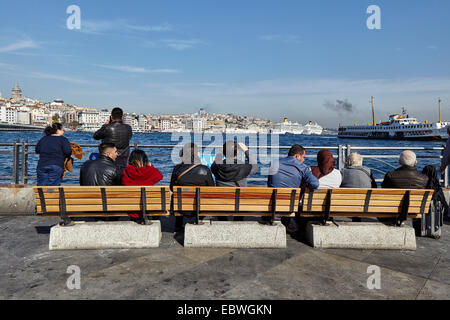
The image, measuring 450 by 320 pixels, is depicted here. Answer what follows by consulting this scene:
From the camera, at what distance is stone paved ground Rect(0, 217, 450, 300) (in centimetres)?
321

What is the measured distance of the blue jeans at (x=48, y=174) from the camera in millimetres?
5734

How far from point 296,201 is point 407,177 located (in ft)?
5.71

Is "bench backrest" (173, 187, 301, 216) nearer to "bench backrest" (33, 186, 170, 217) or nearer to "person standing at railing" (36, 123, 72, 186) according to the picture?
"bench backrest" (33, 186, 170, 217)

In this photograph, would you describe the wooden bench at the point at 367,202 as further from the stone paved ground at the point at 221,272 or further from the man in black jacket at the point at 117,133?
the man in black jacket at the point at 117,133

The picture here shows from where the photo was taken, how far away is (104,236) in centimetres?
440

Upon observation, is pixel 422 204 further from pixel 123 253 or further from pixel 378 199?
pixel 123 253

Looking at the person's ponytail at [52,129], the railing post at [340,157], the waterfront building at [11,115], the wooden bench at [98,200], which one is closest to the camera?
the wooden bench at [98,200]

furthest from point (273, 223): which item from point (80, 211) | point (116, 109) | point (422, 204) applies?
point (116, 109)

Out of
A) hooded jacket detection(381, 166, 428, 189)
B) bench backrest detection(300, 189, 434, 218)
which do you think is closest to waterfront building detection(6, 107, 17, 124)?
bench backrest detection(300, 189, 434, 218)

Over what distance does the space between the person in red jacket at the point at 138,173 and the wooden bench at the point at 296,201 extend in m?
0.49

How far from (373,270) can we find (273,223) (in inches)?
51.2

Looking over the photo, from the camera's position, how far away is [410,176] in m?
4.85

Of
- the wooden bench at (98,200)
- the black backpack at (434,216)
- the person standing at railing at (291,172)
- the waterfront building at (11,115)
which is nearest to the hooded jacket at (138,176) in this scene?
the wooden bench at (98,200)

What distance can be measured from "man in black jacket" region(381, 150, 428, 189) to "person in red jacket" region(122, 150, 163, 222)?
337 cm
